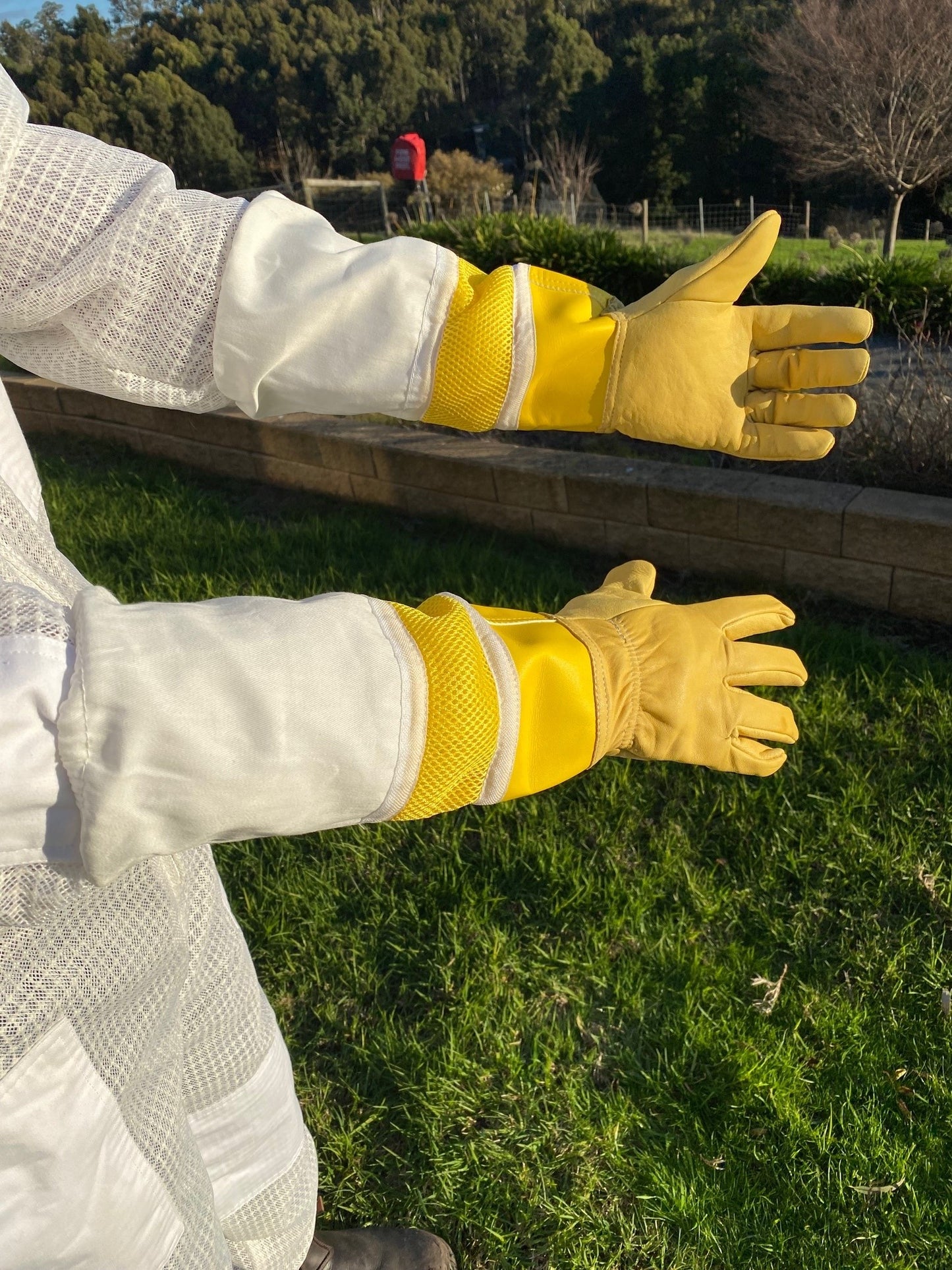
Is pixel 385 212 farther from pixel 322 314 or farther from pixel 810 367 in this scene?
pixel 322 314

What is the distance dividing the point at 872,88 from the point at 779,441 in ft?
51.0

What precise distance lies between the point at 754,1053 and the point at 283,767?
1.55 metres

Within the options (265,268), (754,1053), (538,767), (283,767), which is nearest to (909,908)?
(754,1053)

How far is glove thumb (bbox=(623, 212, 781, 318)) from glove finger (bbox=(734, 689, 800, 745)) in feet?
2.05

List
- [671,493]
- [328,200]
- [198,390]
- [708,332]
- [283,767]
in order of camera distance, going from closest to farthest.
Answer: [283,767] < [198,390] < [708,332] < [671,493] < [328,200]

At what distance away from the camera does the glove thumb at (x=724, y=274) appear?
1.35m

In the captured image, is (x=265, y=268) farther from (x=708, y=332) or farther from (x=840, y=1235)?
(x=840, y=1235)

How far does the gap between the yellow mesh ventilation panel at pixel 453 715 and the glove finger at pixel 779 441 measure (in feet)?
2.31

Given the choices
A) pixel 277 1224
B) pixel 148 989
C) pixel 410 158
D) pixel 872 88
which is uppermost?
pixel 872 88

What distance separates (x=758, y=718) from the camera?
1.30 meters

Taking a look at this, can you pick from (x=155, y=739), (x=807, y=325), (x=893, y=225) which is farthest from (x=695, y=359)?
(x=893, y=225)

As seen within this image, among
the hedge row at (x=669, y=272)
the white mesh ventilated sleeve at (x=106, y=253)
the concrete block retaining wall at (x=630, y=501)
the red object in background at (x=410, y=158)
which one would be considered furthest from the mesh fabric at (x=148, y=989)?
the red object in background at (x=410, y=158)

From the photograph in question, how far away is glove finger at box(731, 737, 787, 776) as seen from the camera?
1.32 m

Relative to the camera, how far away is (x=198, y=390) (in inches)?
47.5
